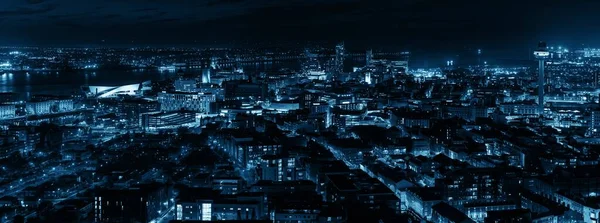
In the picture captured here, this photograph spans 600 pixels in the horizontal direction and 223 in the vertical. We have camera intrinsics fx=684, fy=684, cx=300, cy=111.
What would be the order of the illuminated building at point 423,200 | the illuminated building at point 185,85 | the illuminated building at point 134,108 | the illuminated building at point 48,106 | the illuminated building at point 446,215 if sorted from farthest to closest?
the illuminated building at point 185,85
the illuminated building at point 48,106
the illuminated building at point 134,108
the illuminated building at point 423,200
the illuminated building at point 446,215

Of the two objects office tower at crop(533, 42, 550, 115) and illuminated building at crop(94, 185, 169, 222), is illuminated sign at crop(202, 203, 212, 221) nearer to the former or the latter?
illuminated building at crop(94, 185, 169, 222)

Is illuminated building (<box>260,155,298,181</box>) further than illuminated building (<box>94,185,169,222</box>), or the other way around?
illuminated building (<box>260,155,298,181</box>)

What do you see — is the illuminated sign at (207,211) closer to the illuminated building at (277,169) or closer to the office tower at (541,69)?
the illuminated building at (277,169)

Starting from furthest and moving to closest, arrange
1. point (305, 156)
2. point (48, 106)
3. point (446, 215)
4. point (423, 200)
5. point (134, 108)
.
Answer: point (48, 106) → point (134, 108) → point (305, 156) → point (423, 200) → point (446, 215)

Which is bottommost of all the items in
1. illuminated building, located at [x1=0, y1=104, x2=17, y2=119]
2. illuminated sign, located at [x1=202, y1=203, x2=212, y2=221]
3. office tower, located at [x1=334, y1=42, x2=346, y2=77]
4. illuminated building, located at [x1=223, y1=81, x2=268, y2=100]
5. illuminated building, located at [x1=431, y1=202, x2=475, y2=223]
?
illuminated building, located at [x1=431, y1=202, x2=475, y2=223]

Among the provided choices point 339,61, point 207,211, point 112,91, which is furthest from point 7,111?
point 339,61

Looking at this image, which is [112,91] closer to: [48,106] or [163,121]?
[48,106]

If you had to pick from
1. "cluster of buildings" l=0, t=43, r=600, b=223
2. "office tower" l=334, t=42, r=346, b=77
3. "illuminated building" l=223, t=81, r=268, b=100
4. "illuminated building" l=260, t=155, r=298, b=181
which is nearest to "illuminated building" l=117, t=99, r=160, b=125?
"cluster of buildings" l=0, t=43, r=600, b=223

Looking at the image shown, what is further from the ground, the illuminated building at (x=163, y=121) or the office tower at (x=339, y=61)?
the office tower at (x=339, y=61)

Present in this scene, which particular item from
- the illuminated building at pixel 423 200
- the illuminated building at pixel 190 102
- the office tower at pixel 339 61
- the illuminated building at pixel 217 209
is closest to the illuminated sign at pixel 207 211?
the illuminated building at pixel 217 209

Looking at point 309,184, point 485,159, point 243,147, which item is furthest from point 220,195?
point 485,159
